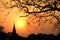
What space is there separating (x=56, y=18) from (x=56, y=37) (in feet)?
50.7

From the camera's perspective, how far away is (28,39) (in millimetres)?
35812

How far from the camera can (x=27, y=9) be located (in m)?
15.4

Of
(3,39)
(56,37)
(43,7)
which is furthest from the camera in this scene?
(3,39)

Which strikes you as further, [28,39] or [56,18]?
[28,39]

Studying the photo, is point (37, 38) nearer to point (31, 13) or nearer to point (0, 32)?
point (0, 32)

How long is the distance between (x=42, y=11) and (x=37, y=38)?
20141mm

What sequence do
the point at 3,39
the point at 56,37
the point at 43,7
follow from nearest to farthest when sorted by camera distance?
the point at 43,7 < the point at 56,37 < the point at 3,39

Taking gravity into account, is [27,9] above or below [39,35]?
above

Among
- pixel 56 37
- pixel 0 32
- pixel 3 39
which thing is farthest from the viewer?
pixel 0 32

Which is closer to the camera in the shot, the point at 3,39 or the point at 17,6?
the point at 17,6

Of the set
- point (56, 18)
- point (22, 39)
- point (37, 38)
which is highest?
point (56, 18)

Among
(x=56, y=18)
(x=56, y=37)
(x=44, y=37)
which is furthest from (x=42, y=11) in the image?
(x=44, y=37)

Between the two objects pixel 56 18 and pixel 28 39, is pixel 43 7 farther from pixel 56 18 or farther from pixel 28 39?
pixel 28 39

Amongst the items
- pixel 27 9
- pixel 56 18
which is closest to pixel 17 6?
pixel 27 9
